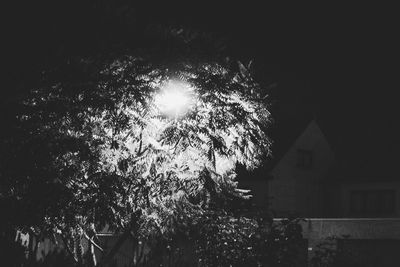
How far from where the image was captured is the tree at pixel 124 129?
261 inches

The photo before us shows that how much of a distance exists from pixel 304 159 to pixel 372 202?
4.79m

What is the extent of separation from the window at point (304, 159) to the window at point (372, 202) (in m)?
3.05

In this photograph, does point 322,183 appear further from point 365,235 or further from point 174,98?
point 174,98

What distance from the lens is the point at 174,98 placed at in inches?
279

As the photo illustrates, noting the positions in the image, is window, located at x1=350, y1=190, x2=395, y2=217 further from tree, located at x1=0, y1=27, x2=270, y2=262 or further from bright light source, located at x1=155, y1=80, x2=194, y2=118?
Result: bright light source, located at x1=155, y1=80, x2=194, y2=118

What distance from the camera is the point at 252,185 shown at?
30.9m

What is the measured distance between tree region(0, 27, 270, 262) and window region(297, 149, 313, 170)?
2400 centimetres

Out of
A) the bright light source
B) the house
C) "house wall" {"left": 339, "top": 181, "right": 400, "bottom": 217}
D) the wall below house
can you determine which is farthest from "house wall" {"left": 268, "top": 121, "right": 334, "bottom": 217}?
the bright light source

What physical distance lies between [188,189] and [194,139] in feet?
7.16

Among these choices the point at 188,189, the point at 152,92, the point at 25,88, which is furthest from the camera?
the point at 188,189

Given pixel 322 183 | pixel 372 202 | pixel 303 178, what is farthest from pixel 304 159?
pixel 372 202

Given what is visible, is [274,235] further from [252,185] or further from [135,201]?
[252,185]

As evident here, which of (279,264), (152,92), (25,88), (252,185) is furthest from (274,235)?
(252,185)

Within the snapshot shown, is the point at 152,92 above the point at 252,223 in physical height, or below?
above
